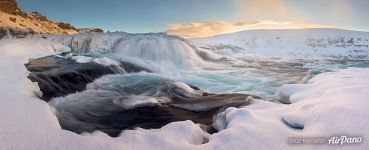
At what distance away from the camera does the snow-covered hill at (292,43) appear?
35.7 metres

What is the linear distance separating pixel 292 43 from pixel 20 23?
40232 mm

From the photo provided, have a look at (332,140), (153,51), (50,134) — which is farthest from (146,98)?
(153,51)

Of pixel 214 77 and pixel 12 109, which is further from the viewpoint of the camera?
pixel 214 77

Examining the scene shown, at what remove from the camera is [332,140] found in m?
3.77

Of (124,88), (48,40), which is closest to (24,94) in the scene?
(124,88)

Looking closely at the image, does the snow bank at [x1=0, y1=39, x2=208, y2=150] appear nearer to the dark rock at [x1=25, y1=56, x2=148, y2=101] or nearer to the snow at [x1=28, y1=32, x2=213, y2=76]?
the dark rock at [x1=25, y1=56, x2=148, y2=101]

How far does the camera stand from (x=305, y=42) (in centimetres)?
4666

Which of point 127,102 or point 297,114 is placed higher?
point 297,114

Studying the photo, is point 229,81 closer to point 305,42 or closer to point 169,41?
point 169,41

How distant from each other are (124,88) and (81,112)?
10.7ft

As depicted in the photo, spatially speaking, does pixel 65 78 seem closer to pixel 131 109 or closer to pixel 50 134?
pixel 131 109

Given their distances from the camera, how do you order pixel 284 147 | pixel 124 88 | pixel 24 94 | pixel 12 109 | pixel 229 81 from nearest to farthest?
1. pixel 284 147
2. pixel 12 109
3. pixel 24 94
4. pixel 124 88
5. pixel 229 81

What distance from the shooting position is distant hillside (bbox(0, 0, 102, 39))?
41.6 metres

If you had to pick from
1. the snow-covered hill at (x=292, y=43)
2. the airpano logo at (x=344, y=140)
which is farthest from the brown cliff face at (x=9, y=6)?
the airpano logo at (x=344, y=140)
